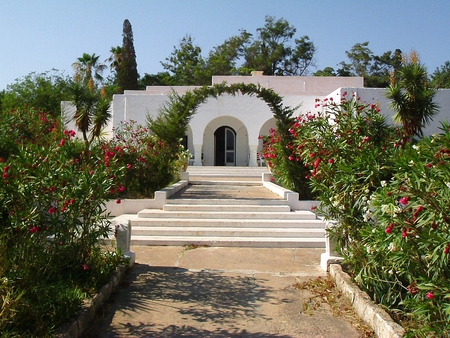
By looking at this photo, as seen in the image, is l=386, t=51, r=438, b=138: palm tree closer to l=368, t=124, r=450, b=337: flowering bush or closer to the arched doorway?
l=368, t=124, r=450, b=337: flowering bush

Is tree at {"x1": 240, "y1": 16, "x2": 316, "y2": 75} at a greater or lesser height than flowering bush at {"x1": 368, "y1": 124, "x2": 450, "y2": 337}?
greater

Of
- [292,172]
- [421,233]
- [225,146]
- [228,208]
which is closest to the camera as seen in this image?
[421,233]

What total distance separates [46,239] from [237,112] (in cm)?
1921

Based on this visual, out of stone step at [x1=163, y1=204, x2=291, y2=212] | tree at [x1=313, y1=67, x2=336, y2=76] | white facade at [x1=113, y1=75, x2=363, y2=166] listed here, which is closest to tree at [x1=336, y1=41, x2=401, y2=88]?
tree at [x1=313, y1=67, x2=336, y2=76]

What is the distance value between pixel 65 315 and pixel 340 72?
4775 cm

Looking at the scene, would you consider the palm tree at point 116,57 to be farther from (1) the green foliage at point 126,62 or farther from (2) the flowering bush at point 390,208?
(2) the flowering bush at point 390,208

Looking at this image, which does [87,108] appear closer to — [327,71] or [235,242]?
[235,242]

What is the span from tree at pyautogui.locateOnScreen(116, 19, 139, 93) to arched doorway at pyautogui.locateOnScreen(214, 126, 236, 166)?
49.5 feet

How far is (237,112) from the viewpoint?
2345 centimetres

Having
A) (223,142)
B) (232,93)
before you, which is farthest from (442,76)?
(232,93)

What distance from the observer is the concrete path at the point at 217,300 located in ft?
14.7

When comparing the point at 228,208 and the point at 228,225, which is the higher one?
the point at 228,208

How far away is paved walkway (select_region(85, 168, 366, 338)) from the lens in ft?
14.7

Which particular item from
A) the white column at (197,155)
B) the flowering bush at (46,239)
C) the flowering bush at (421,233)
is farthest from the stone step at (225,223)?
the white column at (197,155)
